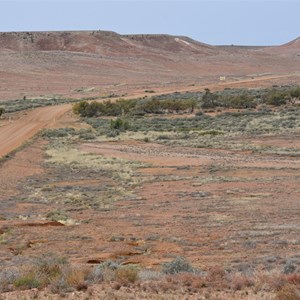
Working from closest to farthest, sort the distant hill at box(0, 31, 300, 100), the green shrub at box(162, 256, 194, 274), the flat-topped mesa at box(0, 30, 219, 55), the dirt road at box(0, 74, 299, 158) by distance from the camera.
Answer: the green shrub at box(162, 256, 194, 274)
the dirt road at box(0, 74, 299, 158)
the distant hill at box(0, 31, 300, 100)
the flat-topped mesa at box(0, 30, 219, 55)

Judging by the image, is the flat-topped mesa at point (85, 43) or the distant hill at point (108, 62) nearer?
the distant hill at point (108, 62)

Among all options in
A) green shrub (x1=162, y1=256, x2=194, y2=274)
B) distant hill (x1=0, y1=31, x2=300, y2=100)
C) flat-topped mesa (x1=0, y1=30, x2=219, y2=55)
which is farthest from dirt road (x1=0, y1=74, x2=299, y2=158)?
flat-topped mesa (x1=0, y1=30, x2=219, y2=55)

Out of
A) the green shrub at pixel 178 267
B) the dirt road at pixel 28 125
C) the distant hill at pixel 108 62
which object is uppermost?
the distant hill at pixel 108 62

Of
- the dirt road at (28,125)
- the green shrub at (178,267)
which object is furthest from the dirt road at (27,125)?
the green shrub at (178,267)

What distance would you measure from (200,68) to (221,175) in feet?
328

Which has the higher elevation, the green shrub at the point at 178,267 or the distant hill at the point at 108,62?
the distant hill at the point at 108,62

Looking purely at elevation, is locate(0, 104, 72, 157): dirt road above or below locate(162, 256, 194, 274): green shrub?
below

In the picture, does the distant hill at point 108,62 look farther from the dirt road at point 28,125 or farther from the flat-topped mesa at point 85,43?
the dirt road at point 28,125

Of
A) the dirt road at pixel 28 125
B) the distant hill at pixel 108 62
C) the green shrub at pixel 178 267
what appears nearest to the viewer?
the green shrub at pixel 178 267

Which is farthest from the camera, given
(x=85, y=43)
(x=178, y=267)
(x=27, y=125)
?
(x=85, y=43)

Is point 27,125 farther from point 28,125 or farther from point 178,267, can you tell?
point 178,267

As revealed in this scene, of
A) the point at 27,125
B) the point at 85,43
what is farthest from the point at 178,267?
the point at 85,43

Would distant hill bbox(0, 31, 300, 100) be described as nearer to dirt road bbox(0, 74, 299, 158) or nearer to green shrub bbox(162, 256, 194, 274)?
dirt road bbox(0, 74, 299, 158)

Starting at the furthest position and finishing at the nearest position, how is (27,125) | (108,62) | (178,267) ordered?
1. (108,62)
2. (27,125)
3. (178,267)
